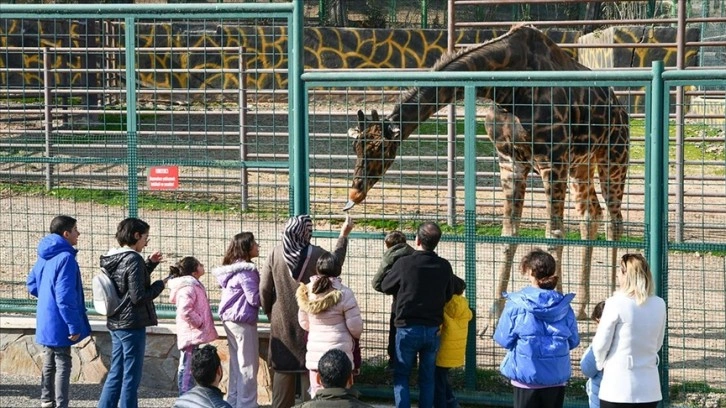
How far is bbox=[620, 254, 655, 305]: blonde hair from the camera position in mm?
6102

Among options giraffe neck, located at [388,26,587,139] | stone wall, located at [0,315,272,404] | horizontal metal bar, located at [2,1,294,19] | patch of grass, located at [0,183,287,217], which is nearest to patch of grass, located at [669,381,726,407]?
giraffe neck, located at [388,26,587,139]

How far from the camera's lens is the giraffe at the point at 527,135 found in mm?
8758

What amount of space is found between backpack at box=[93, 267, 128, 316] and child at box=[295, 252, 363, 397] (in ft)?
4.18

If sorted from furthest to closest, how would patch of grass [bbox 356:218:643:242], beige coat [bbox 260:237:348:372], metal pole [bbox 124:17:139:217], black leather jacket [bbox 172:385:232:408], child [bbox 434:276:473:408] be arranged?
patch of grass [bbox 356:218:643:242]
metal pole [bbox 124:17:139:217]
child [bbox 434:276:473:408]
beige coat [bbox 260:237:348:372]
black leather jacket [bbox 172:385:232:408]

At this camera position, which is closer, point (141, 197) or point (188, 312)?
point (188, 312)

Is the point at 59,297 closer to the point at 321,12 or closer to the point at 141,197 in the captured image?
the point at 141,197

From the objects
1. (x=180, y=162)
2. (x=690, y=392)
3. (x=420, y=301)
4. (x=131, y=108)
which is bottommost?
(x=690, y=392)

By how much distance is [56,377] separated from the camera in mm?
7477

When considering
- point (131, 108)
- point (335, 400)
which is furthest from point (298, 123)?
point (335, 400)

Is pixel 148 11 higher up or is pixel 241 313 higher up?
pixel 148 11

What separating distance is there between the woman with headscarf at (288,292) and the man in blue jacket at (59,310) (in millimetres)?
1280

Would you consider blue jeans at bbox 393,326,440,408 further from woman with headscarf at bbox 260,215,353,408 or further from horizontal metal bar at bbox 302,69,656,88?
horizontal metal bar at bbox 302,69,656,88

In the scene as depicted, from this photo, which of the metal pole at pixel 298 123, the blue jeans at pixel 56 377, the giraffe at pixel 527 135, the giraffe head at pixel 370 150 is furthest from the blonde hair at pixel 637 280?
the blue jeans at pixel 56 377

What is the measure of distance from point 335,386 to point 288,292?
205cm
